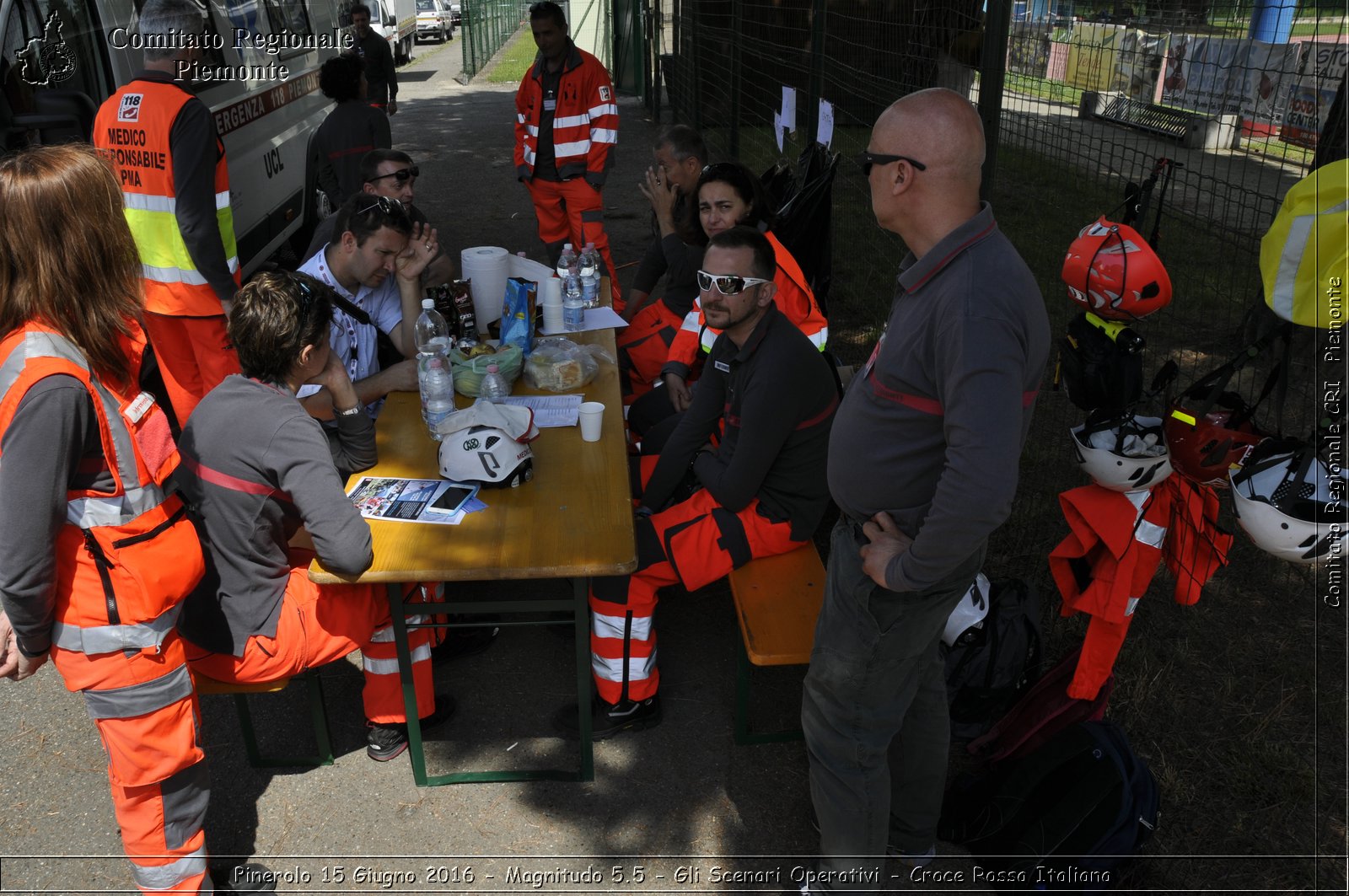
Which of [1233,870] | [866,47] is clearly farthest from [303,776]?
[866,47]

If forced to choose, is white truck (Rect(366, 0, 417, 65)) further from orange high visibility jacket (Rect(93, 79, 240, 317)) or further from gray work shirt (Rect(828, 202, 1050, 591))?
gray work shirt (Rect(828, 202, 1050, 591))

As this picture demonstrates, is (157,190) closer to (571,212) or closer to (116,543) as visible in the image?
(116,543)

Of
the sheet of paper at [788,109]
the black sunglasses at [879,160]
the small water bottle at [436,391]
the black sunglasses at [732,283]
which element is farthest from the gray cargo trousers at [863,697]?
the sheet of paper at [788,109]

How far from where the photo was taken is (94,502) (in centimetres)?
199

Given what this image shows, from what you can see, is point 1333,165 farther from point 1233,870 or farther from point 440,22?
point 440,22

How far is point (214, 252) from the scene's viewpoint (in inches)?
166

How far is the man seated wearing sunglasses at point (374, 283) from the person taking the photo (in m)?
3.61

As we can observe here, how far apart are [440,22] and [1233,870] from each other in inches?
1250

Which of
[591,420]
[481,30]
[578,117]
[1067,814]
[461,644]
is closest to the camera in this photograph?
[1067,814]

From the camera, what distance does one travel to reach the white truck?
63.4 feet

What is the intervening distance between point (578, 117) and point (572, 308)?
2845mm

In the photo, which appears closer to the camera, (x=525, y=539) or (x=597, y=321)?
(x=525, y=539)

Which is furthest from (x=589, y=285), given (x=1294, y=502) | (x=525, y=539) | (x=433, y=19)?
(x=433, y=19)

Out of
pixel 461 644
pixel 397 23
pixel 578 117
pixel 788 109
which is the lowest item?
pixel 461 644
